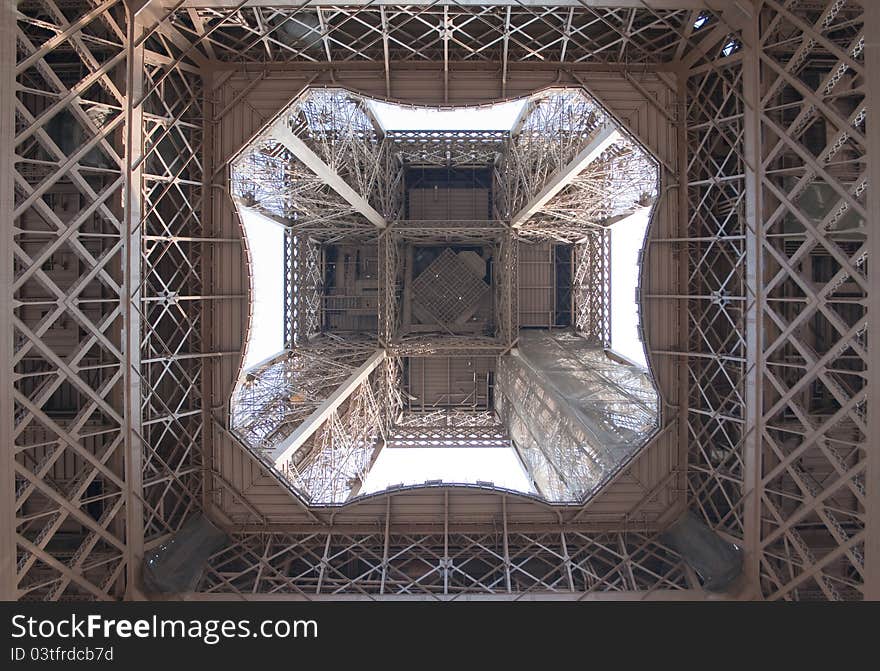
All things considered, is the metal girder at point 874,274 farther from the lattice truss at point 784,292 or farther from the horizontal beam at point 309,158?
the horizontal beam at point 309,158

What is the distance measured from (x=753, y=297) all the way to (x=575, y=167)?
657 cm

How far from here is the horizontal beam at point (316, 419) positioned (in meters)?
14.9

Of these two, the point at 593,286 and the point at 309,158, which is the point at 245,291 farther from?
the point at 593,286

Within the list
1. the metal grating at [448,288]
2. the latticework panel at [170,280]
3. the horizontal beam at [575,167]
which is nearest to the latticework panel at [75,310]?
the latticework panel at [170,280]

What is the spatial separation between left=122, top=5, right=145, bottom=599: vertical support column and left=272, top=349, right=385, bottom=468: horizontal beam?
365 cm

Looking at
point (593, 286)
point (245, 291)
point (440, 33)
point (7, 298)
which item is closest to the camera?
point (7, 298)


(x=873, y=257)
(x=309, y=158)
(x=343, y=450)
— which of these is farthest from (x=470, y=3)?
(x=343, y=450)

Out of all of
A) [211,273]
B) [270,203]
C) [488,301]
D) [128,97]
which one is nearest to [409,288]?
[488,301]

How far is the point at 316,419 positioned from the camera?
16.7m

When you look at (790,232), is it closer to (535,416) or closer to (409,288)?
(535,416)

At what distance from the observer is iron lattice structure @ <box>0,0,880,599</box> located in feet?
32.7

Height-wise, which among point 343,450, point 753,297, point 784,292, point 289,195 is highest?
point 289,195

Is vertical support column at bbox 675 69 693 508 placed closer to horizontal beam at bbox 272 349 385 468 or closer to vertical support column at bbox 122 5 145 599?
horizontal beam at bbox 272 349 385 468

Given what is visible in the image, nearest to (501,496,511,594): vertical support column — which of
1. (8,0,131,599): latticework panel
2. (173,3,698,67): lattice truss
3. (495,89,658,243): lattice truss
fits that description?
(8,0,131,599): latticework panel
